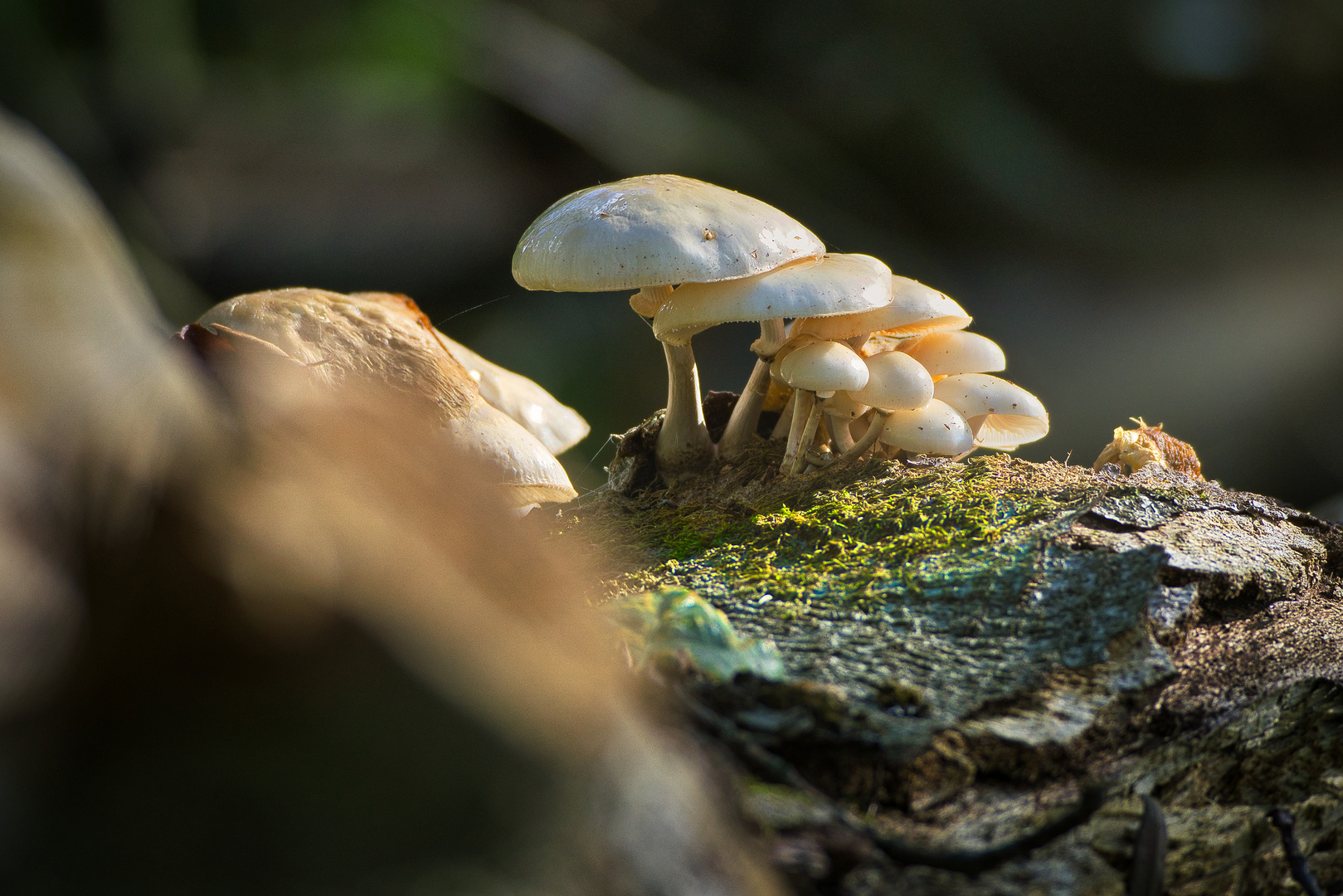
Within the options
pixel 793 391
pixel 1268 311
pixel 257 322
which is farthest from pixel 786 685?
pixel 1268 311

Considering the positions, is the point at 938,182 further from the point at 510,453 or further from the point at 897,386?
the point at 510,453

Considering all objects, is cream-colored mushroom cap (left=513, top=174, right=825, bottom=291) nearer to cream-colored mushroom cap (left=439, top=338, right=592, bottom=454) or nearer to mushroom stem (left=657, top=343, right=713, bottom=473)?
mushroom stem (left=657, top=343, right=713, bottom=473)

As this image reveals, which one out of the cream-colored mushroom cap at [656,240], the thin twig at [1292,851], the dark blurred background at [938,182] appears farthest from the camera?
the dark blurred background at [938,182]

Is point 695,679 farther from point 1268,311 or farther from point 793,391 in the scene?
point 1268,311

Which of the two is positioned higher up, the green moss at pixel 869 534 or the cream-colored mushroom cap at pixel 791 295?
the cream-colored mushroom cap at pixel 791 295

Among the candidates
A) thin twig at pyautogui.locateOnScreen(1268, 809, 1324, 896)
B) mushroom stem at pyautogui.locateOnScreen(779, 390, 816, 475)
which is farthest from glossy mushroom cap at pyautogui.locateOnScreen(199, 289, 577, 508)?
thin twig at pyautogui.locateOnScreen(1268, 809, 1324, 896)

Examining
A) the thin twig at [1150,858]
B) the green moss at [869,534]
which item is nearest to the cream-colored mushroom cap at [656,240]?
the green moss at [869,534]

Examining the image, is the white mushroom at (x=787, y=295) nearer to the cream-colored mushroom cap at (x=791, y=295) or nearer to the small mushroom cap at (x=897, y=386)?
the cream-colored mushroom cap at (x=791, y=295)
